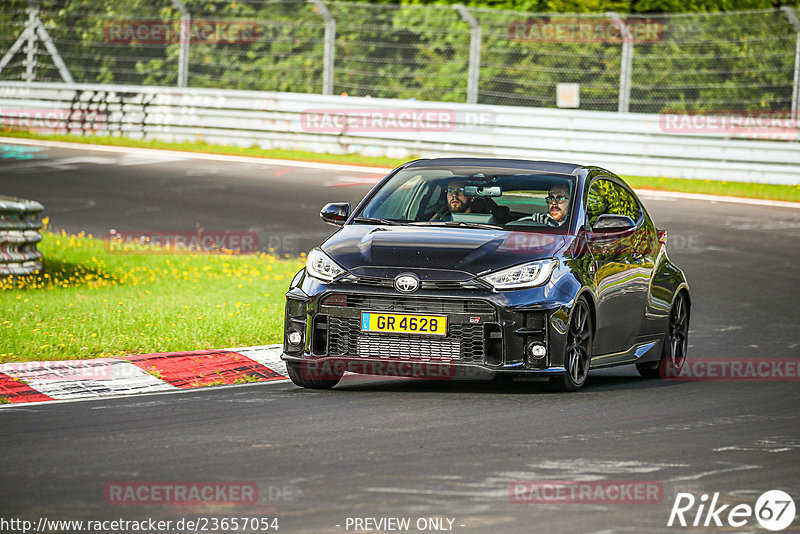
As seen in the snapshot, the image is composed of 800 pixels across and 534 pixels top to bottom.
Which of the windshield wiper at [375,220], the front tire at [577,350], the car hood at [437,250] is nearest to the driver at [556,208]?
the car hood at [437,250]

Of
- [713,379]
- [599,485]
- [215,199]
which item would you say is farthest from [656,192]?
[599,485]

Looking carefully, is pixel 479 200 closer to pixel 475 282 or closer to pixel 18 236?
pixel 475 282

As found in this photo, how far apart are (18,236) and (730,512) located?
9962 millimetres

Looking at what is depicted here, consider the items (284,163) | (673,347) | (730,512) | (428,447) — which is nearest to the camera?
(730,512)

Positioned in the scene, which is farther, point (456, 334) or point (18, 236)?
point (18, 236)

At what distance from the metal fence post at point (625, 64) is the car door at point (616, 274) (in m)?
13.6

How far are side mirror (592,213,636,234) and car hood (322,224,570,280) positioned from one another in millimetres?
319

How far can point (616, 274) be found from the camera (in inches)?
401

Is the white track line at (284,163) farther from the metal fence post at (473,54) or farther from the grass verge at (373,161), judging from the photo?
the metal fence post at (473,54)

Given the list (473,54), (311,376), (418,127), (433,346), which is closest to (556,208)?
(433,346)

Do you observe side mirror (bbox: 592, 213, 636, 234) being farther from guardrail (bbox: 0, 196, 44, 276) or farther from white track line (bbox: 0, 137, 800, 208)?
white track line (bbox: 0, 137, 800, 208)

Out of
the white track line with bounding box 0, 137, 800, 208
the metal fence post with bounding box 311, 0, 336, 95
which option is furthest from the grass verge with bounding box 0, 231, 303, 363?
the metal fence post with bounding box 311, 0, 336, 95

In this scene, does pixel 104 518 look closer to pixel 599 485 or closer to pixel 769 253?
pixel 599 485

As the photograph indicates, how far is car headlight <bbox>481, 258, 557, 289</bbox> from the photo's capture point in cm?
906
